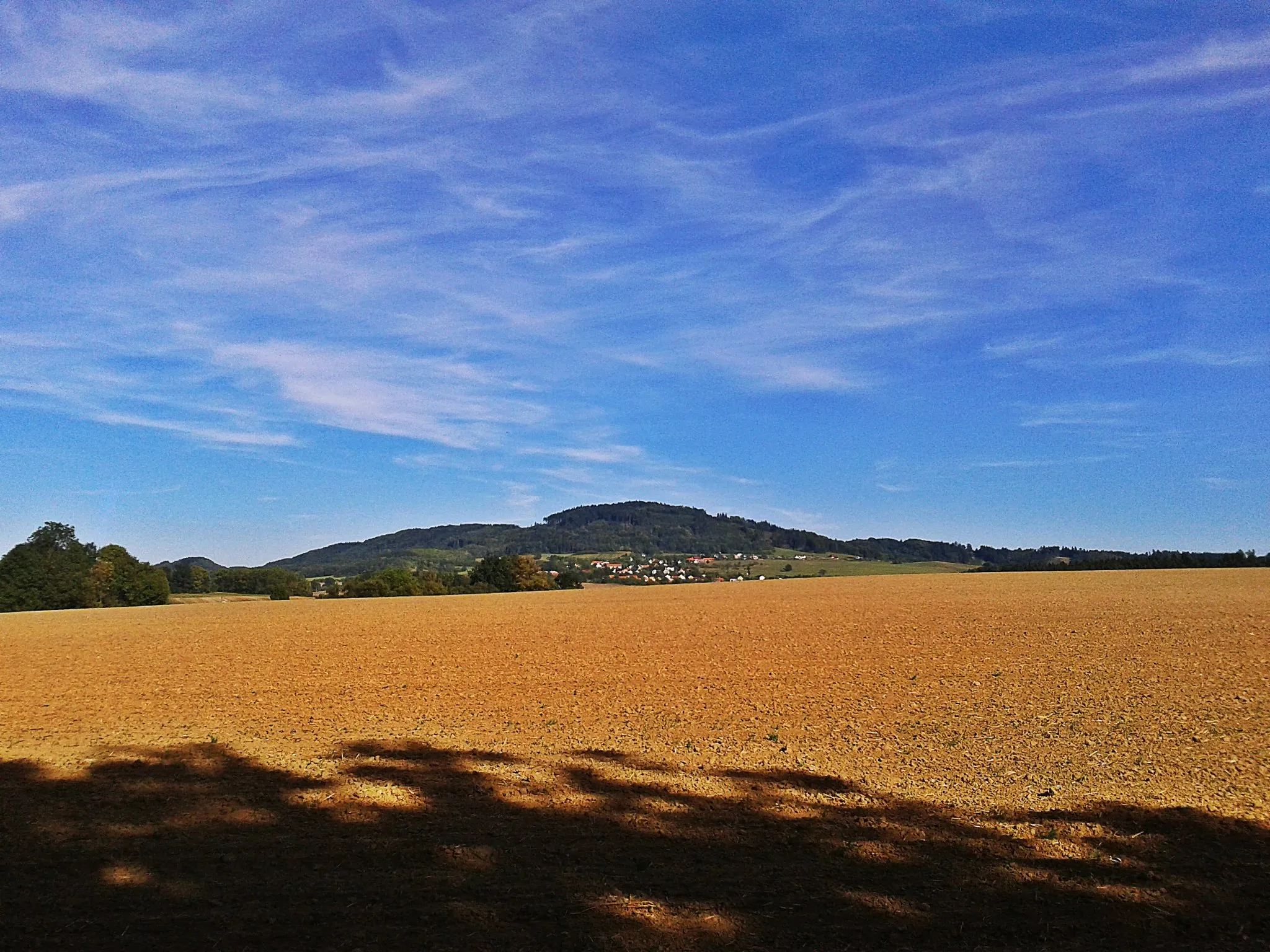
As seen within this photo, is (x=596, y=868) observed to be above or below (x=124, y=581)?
below

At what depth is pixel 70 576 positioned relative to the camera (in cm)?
8250

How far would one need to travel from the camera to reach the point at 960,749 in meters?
15.4

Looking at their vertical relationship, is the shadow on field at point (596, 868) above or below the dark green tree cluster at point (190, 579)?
below

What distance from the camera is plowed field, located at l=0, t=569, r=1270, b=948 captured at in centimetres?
814

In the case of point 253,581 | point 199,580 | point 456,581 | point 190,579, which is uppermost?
point 190,579

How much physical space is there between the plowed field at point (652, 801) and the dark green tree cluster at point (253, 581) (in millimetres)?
80671

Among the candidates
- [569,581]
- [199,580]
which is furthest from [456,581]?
[199,580]

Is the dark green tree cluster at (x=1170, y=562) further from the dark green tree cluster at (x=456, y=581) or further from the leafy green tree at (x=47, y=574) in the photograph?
the leafy green tree at (x=47, y=574)

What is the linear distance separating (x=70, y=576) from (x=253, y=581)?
1338 inches

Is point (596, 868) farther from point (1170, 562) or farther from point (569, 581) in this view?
point (1170, 562)

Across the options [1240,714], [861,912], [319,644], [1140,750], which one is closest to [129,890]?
[861,912]

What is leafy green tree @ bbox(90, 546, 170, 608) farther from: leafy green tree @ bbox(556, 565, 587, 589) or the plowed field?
the plowed field

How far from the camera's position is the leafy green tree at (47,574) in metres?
79.4

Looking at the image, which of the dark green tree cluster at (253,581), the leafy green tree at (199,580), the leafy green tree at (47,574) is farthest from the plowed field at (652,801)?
the leafy green tree at (199,580)
